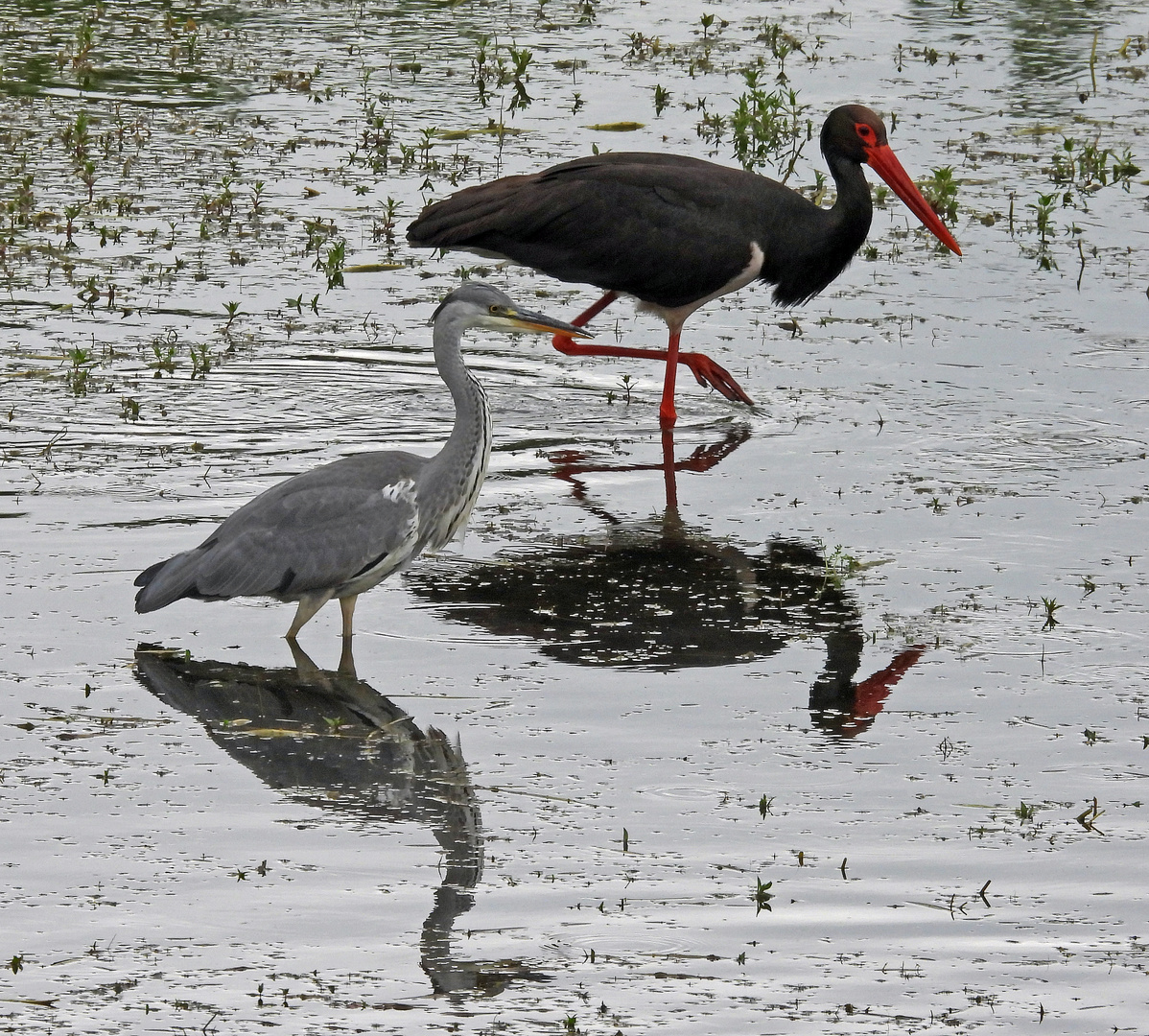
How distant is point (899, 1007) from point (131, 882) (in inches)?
77.0

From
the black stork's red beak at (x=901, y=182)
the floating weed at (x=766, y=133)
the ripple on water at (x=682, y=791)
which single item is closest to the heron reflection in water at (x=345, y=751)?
the ripple on water at (x=682, y=791)

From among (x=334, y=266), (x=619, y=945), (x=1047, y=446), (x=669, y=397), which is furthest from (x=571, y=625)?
(x=334, y=266)

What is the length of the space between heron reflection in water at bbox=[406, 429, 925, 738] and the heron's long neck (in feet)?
→ 1.42

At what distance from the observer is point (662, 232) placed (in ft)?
30.0

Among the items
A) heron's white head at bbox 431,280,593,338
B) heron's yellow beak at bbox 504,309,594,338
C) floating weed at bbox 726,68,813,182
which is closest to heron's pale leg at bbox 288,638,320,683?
heron's white head at bbox 431,280,593,338

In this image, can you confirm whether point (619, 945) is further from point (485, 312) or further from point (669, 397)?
point (669, 397)

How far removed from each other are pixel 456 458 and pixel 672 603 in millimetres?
1025

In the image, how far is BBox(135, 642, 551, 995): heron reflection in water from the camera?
492 centimetres

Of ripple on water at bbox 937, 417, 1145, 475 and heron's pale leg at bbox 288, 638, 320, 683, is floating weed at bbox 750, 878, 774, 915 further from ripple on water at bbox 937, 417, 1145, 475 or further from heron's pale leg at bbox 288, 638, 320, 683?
ripple on water at bbox 937, 417, 1145, 475

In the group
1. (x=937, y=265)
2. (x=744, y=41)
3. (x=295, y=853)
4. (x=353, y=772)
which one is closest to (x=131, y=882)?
(x=295, y=853)

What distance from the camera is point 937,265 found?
11078mm

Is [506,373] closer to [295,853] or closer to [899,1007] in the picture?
Result: [295,853]

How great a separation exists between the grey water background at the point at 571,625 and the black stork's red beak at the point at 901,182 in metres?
0.50

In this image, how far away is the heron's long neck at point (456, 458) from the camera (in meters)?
6.47
